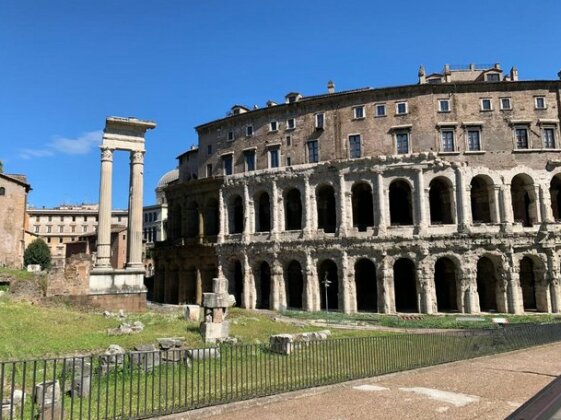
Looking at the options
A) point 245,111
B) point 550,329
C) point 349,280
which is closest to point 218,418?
point 550,329

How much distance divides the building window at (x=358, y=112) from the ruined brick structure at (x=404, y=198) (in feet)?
0.33

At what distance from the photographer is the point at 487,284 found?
36156mm

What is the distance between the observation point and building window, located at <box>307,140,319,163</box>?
38.5 metres

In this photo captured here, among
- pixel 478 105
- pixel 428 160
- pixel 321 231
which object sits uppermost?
pixel 478 105

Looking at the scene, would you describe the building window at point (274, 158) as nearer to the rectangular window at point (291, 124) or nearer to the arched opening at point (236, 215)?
the rectangular window at point (291, 124)

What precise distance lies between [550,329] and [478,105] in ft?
70.0

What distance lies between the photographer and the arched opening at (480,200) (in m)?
35.9

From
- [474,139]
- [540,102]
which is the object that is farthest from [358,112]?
[540,102]

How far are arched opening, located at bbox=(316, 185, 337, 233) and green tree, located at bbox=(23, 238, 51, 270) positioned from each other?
3822 cm

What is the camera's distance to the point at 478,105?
1412 inches

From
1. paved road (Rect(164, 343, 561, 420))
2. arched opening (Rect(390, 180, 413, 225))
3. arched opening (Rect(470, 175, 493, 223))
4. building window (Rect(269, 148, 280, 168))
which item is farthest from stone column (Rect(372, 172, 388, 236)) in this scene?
paved road (Rect(164, 343, 561, 420))

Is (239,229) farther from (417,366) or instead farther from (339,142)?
(417,366)

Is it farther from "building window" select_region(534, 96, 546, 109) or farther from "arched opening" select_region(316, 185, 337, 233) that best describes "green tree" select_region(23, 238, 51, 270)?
"building window" select_region(534, 96, 546, 109)

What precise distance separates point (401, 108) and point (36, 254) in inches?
1930
